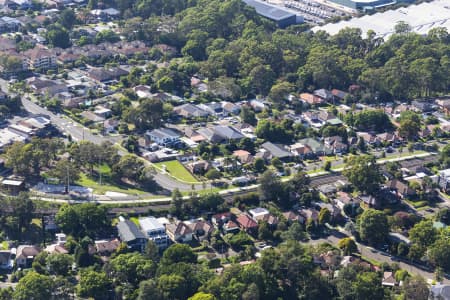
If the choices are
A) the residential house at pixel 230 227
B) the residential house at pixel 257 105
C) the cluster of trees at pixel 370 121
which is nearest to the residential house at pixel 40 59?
the residential house at pixel 257 105

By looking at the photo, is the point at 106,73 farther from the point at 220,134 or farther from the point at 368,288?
the point at 368,288

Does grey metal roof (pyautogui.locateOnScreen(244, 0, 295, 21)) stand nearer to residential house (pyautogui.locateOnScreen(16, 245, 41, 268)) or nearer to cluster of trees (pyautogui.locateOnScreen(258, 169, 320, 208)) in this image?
cluster of trees (pyautogui.locateOnScreen(258, 169, 320, 208))

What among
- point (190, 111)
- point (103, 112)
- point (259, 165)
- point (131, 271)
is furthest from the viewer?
point (190, 111)

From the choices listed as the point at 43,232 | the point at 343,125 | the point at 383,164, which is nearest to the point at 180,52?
the point at 343,125

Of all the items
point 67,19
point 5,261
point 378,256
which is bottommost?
point 378,256

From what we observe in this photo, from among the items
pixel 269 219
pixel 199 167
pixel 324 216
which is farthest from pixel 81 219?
pixel 324 216

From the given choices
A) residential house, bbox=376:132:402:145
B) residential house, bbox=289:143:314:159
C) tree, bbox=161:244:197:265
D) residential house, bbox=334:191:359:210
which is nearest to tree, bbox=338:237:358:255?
residential house, bbox=334:191:359:210

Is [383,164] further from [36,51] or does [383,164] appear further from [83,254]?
[36,51]
